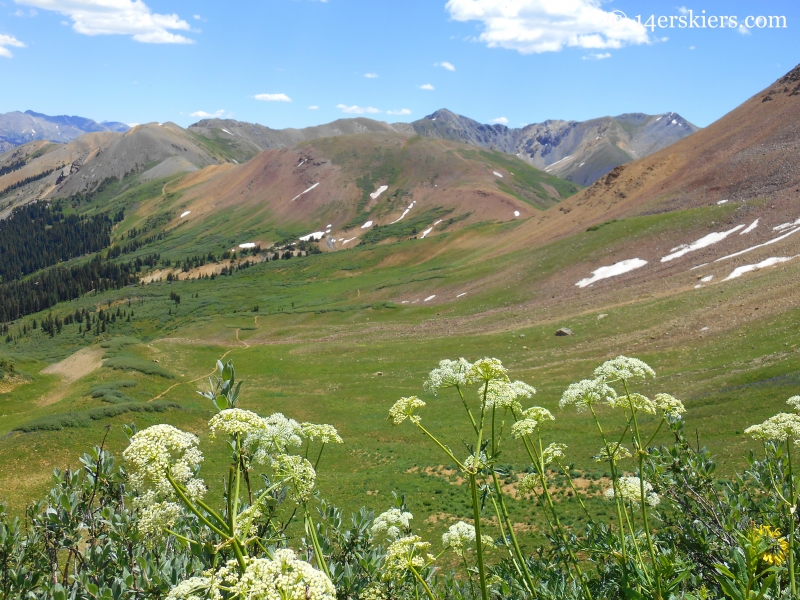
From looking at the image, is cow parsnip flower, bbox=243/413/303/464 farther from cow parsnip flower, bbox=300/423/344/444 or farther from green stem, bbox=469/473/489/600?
green stem, bbox=469/473/489/600

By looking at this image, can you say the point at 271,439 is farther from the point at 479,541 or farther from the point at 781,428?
the point at 781,428

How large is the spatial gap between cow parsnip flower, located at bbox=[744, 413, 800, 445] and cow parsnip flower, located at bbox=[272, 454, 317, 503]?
5.22 m

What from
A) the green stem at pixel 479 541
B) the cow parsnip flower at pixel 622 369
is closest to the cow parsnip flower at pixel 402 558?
the green stem at pixel 479 541

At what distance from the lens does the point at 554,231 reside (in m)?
95.6

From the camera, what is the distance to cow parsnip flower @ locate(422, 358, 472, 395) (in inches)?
231

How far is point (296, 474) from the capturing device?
4621 millimetres

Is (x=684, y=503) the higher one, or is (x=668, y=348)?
(x=684, y=503)

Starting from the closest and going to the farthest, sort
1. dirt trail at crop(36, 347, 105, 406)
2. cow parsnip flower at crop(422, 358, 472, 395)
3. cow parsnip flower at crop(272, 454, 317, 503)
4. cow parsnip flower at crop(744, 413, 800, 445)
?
cow parsnip flower at crop(272, 454, 317, 503), cow parsnip flower at crop(422, 358, 472, 395), cow parsnip flower at crop(744, 413, 800, 445), dirt trail at crop(36, 347, 105, 406)

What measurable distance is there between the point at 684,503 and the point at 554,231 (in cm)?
9355

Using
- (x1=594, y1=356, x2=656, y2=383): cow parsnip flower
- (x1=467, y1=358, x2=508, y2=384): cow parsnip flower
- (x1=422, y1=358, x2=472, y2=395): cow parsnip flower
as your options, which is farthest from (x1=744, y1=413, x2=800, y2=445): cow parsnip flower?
(x1=422, y1=358, x2=472, y2=395): cow parsnip flower

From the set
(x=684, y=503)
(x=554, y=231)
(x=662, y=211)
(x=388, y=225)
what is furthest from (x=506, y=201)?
(x=684, y=503)

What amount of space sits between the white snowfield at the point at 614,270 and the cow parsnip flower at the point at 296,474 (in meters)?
68.8

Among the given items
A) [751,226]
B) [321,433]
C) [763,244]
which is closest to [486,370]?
[321,433]

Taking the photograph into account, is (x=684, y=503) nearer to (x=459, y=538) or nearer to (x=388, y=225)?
(x=459, y=538)
